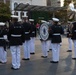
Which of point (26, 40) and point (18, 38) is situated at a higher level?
point (18, 38)

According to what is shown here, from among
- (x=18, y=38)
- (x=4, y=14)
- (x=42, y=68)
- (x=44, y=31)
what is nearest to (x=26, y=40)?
(x=44, y=31)

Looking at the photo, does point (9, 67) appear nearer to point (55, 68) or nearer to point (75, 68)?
point (55, 68)

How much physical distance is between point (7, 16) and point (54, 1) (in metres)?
37.5

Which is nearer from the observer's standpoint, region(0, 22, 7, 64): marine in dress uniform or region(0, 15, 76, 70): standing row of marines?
region(0, 15, 76, 70): standing row of marines

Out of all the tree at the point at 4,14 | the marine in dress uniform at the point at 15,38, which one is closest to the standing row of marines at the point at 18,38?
the marine in dress uniform at the point at 15,38

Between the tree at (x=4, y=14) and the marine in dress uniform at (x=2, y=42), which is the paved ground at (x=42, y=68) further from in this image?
the tree at (x=4, y=14)

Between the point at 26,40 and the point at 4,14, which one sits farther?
the point at 4,14

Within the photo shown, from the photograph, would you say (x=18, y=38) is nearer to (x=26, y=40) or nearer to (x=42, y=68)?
(x=42, y=68)

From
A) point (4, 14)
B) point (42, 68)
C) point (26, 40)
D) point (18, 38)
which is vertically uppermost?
point (18, 38)

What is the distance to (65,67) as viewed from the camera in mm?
11133

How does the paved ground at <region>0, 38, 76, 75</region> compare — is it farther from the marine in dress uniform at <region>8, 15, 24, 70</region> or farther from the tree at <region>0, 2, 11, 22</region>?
the tree at <region>0, 2, 11, 22</region>

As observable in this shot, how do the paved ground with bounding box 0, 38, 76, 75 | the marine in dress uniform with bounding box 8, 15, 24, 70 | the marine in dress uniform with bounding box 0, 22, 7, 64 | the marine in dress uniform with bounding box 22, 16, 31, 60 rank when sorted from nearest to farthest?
1. the paved ground with bounding box 0, 38, 76, 75
2. the marine in dress uniform with bounding box 8, 15, 24, 70
3. the marine in dress uniform with bounding box 0, 22, 7, 64
4. the marine in dress uniform with bounding box 22, 16, 31, 60

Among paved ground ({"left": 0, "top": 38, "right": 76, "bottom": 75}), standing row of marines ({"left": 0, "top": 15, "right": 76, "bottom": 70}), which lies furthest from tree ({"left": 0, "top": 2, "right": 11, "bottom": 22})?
paved ground ({"left": 0, "top": 38, "right": 76, "bottom": 75})

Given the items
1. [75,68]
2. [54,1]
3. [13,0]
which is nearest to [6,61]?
[75,68]
